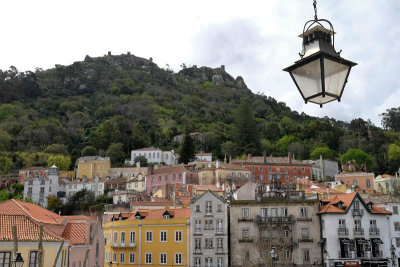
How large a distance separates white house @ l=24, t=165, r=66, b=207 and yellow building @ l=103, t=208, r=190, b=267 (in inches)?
1145

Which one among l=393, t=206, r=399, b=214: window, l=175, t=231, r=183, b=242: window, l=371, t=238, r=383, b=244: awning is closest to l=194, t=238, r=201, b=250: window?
l=175, t=231, r=183, b=242: window

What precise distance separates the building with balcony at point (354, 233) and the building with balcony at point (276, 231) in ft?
3.76

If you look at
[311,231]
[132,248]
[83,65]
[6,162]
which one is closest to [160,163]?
[6,162]

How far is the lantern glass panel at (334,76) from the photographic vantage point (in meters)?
4.41

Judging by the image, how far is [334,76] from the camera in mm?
4461

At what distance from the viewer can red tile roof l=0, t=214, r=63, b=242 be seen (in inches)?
846

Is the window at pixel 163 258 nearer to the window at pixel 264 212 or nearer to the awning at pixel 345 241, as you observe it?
the window at pixel 264 212

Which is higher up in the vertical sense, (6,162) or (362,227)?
(6,162)

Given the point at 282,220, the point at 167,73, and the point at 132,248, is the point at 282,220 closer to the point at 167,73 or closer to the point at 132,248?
the point at 132,248

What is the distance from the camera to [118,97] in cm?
13512

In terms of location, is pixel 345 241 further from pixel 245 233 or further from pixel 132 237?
pixel 132 237

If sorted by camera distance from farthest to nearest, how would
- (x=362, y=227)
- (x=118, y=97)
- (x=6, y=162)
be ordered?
(x=118, y=97) < (x=6, y=162) < (x=362, y=227)

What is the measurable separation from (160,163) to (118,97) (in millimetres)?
56218

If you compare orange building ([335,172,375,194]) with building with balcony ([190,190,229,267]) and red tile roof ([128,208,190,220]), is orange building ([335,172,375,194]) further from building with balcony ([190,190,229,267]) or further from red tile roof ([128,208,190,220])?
red tile roof ([128,208,190,220])
